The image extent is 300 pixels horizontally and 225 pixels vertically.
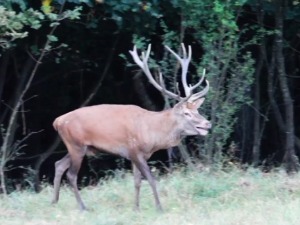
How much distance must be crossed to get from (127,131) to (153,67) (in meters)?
2.62

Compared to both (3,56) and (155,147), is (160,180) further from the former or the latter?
(3,56)

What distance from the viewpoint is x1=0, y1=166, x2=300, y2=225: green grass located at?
8547 millimetres

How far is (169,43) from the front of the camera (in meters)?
11.9

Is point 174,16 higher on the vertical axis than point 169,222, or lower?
higher

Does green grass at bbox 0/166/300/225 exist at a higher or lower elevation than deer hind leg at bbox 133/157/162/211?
lower

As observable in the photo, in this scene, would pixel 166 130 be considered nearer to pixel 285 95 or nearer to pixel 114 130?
pixel 114 130

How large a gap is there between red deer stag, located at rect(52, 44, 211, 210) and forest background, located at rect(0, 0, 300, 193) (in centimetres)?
157

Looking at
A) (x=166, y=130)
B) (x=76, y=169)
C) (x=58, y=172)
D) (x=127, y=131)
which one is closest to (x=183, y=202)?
(x=166, y=130)

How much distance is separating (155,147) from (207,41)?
2527 millimetres

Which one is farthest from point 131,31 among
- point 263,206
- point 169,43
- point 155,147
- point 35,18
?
point 263,206

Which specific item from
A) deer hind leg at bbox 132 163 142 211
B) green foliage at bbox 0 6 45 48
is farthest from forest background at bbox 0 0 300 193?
deer hind leg at bbox 132 163 142 211

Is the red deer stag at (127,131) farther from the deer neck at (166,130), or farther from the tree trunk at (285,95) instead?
the tree trunk at (285,95)

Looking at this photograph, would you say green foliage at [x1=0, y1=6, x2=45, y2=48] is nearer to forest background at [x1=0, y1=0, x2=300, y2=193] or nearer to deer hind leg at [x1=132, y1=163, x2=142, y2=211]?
forest background at [x1=0, y1=0, x2=300, y2=193]

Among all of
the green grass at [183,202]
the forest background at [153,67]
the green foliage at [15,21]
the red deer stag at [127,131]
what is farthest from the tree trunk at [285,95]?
the green foliage at [15,21]
